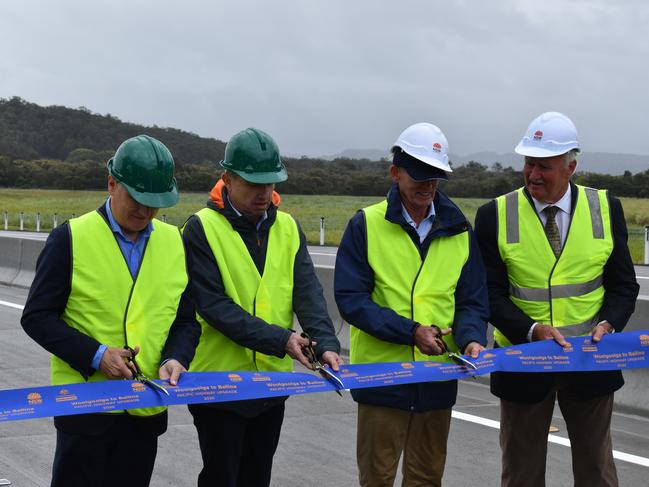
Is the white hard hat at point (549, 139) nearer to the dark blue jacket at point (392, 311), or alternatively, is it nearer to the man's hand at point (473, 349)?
the dark blue jacket at point (392, 311)

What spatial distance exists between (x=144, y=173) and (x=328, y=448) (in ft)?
13.4

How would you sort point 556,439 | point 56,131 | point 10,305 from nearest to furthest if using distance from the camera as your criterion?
1. point 556,439
2. point 10,305
3. point 56,131

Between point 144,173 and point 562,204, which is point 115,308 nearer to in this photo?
point 144,173

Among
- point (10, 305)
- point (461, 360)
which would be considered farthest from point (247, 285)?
point (10, 305)

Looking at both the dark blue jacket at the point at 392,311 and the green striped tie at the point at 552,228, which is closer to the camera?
the dark blue jacket at the point at 392,311

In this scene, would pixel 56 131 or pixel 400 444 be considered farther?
pixel 56 131

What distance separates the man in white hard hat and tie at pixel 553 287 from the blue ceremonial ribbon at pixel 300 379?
0.21 feet

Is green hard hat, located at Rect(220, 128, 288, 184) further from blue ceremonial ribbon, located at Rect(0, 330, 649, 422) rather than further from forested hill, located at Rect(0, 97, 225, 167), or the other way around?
forested hill, located at Rect(0, 97, 225, 167)

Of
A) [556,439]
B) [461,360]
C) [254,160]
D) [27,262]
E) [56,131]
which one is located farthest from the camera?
[56,131]

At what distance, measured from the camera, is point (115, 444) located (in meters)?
4.48

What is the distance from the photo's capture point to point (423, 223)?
5145 millimetres

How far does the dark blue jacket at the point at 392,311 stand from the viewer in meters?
4.93

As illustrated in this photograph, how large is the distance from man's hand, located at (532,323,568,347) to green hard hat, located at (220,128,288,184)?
145cm

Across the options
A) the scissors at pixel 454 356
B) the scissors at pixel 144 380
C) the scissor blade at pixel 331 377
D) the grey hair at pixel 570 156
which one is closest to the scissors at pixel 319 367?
the scissor blade at pixel 331 377
